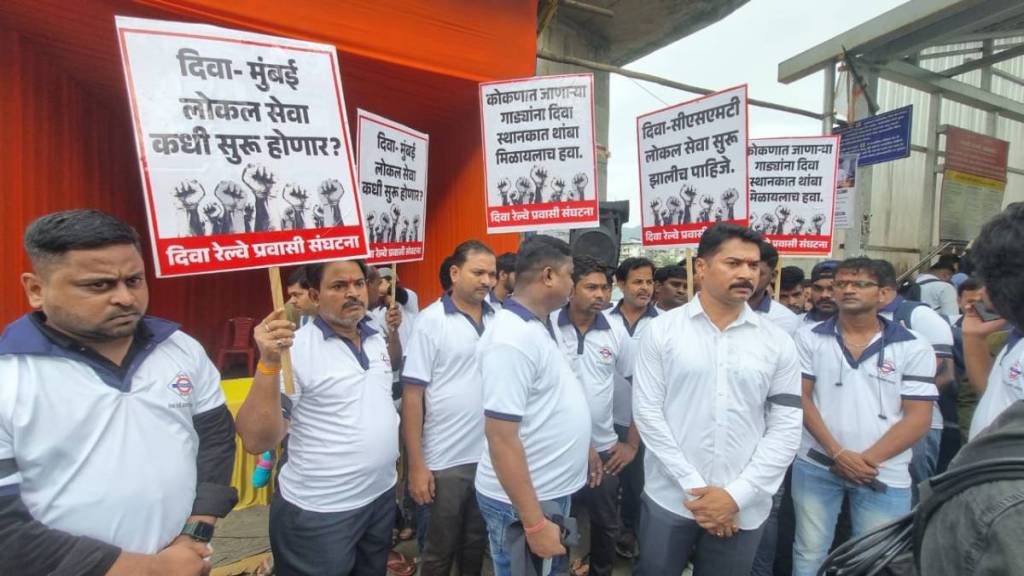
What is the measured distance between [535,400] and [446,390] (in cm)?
90

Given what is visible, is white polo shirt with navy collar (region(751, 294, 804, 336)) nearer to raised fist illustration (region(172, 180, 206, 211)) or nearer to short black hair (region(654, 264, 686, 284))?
short black hair (region(654, 264, 686, 284))

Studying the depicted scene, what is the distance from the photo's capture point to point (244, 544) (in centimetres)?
347

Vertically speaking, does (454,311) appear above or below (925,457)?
above

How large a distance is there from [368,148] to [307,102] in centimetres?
103

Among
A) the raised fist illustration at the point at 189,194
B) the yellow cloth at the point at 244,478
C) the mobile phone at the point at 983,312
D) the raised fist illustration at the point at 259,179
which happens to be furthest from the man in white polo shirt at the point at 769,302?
the yellow cloth at the point at 244,478

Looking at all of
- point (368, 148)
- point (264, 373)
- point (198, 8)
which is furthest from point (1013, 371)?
point (198, 8)

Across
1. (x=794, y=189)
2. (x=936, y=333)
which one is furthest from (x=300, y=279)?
(x=936, y=333)

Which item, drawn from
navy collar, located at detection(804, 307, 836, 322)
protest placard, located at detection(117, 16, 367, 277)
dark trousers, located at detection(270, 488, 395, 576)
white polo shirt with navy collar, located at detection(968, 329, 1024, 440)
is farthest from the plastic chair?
white polo shirt with navy collar, located at detection(968, 329, 1024, 440)

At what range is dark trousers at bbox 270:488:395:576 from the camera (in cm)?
205

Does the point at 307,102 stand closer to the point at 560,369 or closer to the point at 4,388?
the point at 4,388

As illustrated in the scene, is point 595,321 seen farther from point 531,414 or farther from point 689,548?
point 689,548

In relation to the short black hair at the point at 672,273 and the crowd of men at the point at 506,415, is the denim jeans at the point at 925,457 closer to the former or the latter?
the crowd of men at the point at 506,415

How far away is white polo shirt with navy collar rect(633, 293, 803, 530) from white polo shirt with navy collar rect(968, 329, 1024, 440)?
0.86m

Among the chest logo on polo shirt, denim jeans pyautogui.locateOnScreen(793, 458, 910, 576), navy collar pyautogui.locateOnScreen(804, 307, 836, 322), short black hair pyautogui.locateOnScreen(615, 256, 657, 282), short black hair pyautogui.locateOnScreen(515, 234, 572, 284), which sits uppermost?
short black hair pyautogui.locateOnScreen(515, 234, 572, 284)
